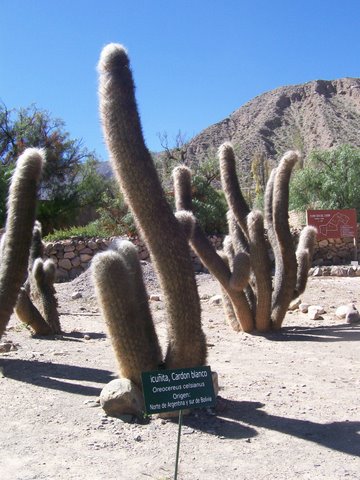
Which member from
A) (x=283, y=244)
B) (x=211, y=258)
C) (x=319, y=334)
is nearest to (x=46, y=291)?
(x=211, y=258)

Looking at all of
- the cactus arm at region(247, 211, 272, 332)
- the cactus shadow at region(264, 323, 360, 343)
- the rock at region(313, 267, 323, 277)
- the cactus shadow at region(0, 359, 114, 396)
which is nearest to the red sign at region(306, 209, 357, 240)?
the rock at region(313, 267, 323, 277)

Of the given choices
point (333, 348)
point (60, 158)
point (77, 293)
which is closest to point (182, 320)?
point (333, 348)

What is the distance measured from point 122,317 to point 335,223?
56.9ft

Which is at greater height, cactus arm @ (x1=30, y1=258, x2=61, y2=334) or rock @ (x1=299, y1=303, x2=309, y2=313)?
cactus arm @ (x1=30, y1=258, x2=61, y2=334)

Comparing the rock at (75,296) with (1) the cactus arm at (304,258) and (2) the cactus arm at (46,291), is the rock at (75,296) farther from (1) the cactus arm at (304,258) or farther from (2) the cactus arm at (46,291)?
(1) the cactus arm at (304,258)

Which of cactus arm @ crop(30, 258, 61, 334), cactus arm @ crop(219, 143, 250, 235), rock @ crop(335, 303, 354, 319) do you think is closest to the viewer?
→ cactus arm @ crop(30, 258, 61, 334)

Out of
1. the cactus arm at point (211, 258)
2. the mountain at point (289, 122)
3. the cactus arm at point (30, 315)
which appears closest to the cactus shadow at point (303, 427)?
the cactus arm at point (211, 258)

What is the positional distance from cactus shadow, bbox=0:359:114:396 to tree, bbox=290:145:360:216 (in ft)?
71.6

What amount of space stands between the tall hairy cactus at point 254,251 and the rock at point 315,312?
1.31 m

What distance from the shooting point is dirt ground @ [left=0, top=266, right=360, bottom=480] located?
445 cm

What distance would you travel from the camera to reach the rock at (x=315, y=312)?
39.4 feet

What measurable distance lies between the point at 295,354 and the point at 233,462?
4065mm

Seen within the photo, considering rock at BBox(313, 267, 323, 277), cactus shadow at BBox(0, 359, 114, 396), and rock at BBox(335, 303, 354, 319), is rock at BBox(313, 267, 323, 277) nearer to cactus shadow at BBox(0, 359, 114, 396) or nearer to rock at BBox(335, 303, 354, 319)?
rock at BBox(335, 303, 354, 319)

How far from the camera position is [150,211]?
18.3ft
